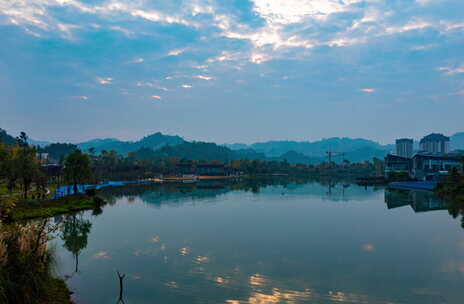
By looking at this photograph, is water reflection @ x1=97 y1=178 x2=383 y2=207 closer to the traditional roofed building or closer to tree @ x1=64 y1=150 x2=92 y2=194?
tree @ x1=64 y1=150 x2=92 y2=194

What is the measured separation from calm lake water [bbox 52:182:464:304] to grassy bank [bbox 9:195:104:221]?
384 cm

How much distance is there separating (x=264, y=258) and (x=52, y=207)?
35.7m

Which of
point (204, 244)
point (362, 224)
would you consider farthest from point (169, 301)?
point (362, 224)

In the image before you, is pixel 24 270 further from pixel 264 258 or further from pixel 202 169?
pixel 202 169

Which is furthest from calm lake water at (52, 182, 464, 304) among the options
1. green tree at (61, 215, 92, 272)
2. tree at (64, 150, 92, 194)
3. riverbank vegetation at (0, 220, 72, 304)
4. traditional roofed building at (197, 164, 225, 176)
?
traditional roofed building at (197, 164, 225, 176)

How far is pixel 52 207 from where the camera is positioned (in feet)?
151

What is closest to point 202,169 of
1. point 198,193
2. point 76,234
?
point 198,193

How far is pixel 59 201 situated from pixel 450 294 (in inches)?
2021

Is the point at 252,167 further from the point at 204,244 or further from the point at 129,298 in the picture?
the point at 129,298

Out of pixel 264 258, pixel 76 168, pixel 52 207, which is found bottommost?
pixel 264 258

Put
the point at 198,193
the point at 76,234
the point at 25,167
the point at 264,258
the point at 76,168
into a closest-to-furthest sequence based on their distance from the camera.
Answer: the point at 264,258
the point at 76,234
the point at 25,167
the point at 76,168
the point at 198,193

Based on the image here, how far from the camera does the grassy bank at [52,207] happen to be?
39.4 m

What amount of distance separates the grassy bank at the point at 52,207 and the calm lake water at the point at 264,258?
3842 mm

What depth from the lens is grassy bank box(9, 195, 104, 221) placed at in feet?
129
